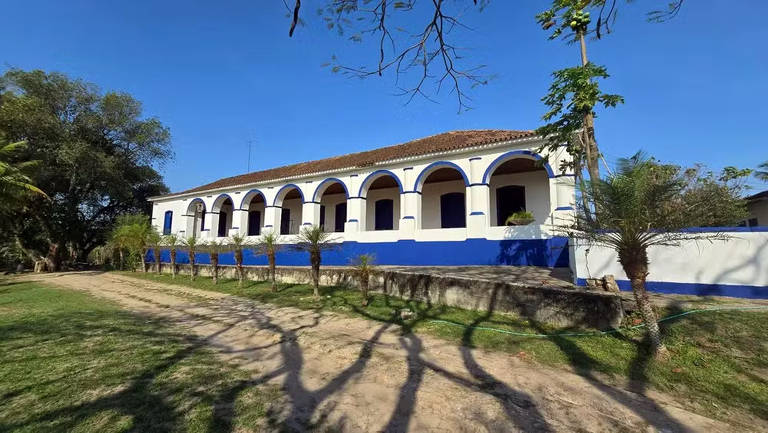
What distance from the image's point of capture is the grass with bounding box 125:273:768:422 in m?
3.22

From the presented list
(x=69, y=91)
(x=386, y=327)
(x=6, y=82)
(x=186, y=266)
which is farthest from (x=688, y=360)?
(x=6, y=82)

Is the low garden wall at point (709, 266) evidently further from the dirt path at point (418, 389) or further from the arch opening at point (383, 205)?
the arch opening at point (383, 205)

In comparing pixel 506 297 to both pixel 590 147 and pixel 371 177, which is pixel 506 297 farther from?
pixel 371 177

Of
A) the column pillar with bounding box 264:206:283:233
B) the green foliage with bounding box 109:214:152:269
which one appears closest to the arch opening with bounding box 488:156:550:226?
the column pillar with bounding box 264:206:283:233

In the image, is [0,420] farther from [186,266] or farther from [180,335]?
[186,266]

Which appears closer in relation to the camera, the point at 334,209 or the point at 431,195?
the point at 431,195

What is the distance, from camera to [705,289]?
5.65m

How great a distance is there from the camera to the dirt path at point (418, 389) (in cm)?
271

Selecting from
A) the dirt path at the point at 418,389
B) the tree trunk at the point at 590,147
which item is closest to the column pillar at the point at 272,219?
the dirt path at the point at 418,389

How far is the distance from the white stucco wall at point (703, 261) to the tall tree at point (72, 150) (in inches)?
887

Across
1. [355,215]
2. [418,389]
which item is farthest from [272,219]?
[418,389]

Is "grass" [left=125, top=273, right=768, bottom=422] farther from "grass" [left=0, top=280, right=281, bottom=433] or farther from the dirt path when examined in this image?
"grass" [left=0, top=280, right=281, bottom=433]

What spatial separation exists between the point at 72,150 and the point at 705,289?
80.0 feet

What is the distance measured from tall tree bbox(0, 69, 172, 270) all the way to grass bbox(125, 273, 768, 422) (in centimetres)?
2080
